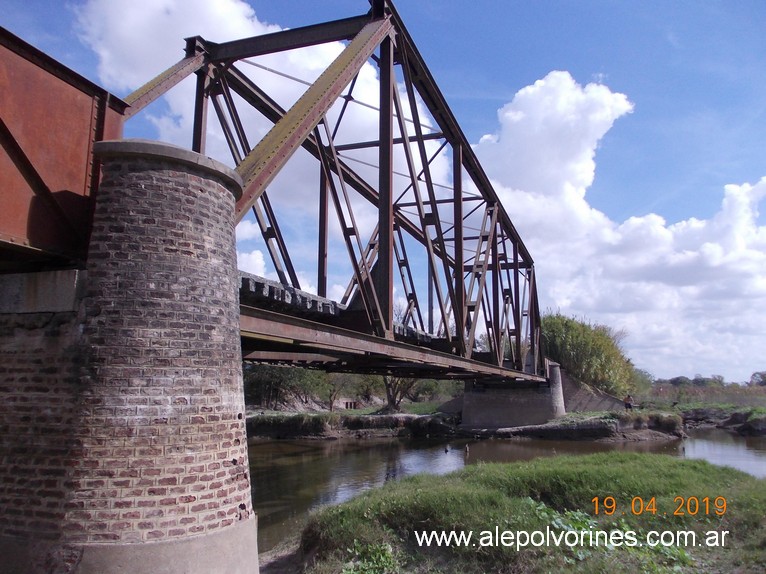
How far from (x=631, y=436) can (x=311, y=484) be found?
23.0 m

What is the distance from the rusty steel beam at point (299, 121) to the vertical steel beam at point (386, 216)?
1114 mm

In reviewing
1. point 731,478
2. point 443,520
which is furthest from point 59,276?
point 731,478

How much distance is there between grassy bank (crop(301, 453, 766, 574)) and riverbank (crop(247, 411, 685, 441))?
2390 cm

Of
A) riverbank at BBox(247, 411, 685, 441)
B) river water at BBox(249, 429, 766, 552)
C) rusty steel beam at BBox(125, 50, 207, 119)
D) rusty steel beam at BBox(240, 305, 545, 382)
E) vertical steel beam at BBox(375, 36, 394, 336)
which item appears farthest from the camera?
riverbank at BBox(247, 411, 685, 441)

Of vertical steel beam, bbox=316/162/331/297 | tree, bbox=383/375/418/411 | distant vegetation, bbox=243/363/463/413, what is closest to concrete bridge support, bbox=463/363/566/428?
tree, bbox=383/375/418/411

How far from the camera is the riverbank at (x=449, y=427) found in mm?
35875

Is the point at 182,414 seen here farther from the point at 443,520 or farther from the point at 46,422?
the point at 443,520

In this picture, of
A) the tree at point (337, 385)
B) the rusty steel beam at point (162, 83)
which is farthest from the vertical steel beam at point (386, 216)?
the tree at point (337, 385)

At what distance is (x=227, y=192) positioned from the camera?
249 inches

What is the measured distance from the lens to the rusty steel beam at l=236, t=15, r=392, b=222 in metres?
Answer: 7.18

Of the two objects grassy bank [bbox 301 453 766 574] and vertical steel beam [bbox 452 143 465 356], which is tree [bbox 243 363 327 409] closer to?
vertical steel beam [bbox 452 143 465 356]
